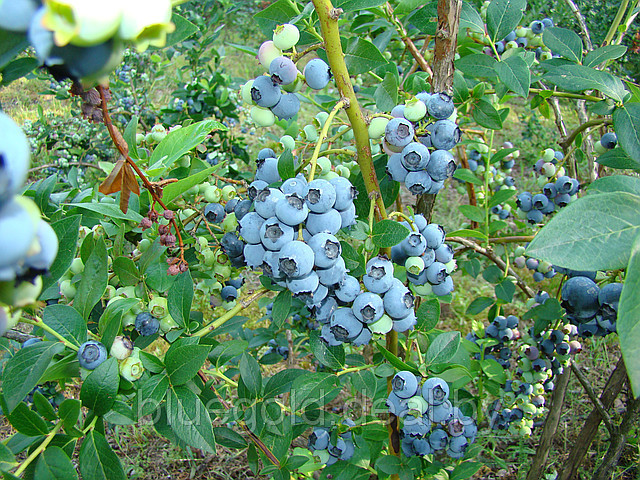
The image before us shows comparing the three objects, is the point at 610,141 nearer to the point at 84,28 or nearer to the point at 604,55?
the point at 604,55

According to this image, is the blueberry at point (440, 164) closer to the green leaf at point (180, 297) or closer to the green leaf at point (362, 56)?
the green leaf at point (362, 56)

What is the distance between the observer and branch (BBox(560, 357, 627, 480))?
5.00 feet

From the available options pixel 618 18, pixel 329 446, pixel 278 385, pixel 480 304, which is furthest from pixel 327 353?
pixel 618 18

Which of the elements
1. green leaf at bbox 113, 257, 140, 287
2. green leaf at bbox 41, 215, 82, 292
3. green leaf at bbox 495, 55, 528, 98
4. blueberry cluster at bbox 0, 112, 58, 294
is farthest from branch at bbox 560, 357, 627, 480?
blueberry cluster at bbox 0, 112, 58, 294

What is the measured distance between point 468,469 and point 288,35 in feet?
3.94

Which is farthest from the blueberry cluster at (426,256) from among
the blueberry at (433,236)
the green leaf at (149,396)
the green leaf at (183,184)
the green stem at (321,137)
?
the green leaf at (149,396)

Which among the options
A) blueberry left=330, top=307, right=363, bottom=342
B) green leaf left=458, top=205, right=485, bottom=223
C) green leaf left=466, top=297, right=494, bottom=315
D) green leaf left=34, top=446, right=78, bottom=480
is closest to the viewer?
green leaf left=34, top=446, right=78, bottom=480

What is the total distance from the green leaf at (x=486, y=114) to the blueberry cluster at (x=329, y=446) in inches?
35.3

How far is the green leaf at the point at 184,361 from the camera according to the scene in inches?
31.6

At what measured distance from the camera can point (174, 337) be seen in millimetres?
953

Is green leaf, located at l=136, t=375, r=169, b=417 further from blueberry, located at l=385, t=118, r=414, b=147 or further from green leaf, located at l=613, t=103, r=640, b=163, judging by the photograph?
green leaf, located at l=613, t=103, r=640, b=163

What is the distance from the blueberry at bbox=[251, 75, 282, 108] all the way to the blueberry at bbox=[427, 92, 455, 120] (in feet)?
0.95

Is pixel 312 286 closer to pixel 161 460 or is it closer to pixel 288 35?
pixel 288 35

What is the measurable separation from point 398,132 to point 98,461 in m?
0.76
